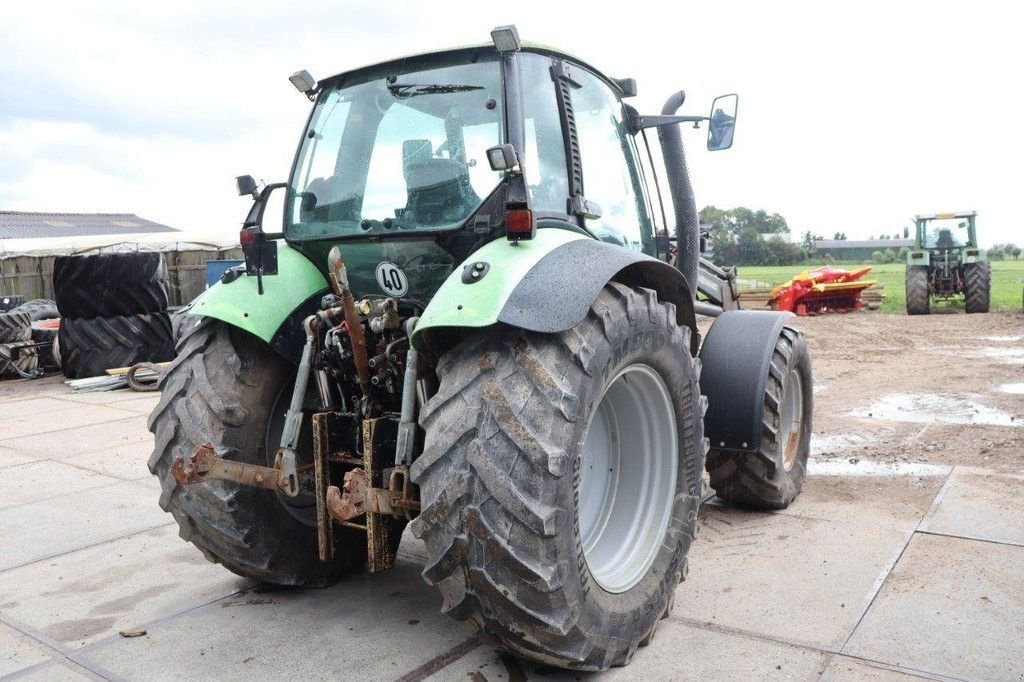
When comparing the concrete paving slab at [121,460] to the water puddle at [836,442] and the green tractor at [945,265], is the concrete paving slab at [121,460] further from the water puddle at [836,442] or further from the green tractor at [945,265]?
the green tractor at [945,265]

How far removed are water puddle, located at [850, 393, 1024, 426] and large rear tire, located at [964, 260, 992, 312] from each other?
12393 millimetres

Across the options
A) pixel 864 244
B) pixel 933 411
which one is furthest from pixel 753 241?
pixel 933 411

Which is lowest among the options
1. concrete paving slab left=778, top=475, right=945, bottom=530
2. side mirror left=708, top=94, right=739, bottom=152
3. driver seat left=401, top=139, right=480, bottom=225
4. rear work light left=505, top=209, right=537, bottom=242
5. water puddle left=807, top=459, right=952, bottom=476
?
water puddle left=807, top=459, right=952, bottom=476

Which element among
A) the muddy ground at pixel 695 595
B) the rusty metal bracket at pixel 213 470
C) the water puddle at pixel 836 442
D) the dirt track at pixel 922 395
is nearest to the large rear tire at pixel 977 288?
the dirt track at pixel 922 395

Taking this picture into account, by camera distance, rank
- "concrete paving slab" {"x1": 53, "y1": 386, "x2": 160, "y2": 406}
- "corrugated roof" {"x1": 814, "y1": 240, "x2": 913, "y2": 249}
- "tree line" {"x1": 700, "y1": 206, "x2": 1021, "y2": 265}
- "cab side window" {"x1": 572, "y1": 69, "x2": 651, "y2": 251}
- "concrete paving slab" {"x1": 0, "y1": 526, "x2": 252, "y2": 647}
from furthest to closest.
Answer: "corrugated roof" {"x1": 814, "y1": 240, "x2": 913, "y2": 249}
"tree line" {"x1": 700, "y1": 206, "x2": 1021, "y2": 265}
"concrete paving slab" {"x1": 53, "y1": 386, "x2": 160, "y2": 406}
"cab side window" {"x1": 572, "y1": 69, "x2": 651, "y2": 251}
"concrete paving slab" {"x1": 0, "y1": 526, "x2": 252, "y2": 647}

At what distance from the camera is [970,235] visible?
68.0ft

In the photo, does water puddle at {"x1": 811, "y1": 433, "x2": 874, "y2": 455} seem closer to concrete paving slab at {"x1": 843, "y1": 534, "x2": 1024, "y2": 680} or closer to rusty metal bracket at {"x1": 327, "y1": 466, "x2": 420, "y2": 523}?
concrete paving slab at {"x1": 843, "y1": 534, "x2": 1024, "y2": 680}

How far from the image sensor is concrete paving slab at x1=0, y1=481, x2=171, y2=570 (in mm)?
4742

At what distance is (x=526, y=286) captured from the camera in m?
2.82

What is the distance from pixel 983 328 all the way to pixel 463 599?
15.9 m

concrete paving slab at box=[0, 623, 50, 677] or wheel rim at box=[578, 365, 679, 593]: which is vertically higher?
wheel rim at box=[578, 365, 679, 593]

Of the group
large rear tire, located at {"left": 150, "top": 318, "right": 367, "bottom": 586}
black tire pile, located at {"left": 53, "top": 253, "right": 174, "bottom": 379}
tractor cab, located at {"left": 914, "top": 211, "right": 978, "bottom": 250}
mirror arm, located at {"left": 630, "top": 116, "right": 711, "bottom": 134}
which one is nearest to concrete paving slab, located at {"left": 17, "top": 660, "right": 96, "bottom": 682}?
large rear tire, located at {"left": 150, "top": 318, "right": 367, "bottom": 586}

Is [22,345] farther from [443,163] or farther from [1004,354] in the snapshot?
[1004,354]

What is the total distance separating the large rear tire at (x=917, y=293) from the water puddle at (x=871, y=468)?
15.1 metres
